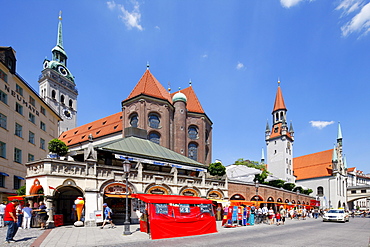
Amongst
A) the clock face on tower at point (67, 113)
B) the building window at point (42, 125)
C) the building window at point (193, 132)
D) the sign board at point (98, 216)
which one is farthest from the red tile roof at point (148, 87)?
the clock face on tower at point (67, 113)

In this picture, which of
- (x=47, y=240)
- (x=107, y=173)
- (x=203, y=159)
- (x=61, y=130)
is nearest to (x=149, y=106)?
(x=203, y=159)

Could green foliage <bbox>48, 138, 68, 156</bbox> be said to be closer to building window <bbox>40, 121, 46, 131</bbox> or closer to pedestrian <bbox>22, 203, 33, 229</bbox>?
pedestrian <bbox>22, 203, 33, 229</bbox>

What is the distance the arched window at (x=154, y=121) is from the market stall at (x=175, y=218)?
1086 inches

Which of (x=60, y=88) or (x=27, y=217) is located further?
(x=60, y=88)

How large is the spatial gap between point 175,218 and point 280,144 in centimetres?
7055

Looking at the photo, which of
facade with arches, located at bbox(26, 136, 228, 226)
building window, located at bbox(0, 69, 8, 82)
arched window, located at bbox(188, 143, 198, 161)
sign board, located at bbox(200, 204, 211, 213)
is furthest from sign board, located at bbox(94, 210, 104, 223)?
arched window, located at bbox(188, 143, 198, 161)

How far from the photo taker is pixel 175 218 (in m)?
16.0

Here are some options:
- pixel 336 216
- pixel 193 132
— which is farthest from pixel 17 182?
pixel 336 216

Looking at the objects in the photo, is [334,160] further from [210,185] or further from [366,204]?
[210,185]

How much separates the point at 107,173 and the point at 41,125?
24.3m

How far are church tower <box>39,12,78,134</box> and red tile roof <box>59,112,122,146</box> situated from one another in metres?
8.49

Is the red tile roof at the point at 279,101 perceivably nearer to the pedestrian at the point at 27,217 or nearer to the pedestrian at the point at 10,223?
the pedestrian at the point at 27,217

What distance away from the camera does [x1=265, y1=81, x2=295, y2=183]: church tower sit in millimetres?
79312

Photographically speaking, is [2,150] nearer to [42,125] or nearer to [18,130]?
[18,130]
